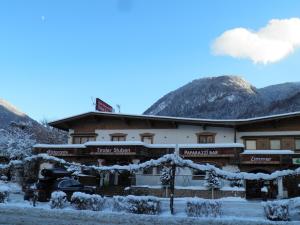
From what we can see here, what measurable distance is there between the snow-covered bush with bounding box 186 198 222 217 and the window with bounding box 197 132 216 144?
19.4 metres

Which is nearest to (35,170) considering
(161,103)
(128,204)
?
(128,204)

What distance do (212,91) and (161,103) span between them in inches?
524

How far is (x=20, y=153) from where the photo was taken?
163ft

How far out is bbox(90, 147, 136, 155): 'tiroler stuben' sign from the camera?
38219mm

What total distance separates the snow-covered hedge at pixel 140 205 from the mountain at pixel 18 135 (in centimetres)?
2930

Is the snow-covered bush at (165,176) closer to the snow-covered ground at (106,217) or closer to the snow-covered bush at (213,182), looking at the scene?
the snow-covered bush at (213,182)

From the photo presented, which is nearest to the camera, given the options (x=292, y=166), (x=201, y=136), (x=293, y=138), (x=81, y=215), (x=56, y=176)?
(x=81, y=215)

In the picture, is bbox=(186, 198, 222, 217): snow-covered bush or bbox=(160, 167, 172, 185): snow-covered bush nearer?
bbox=(186, 198, 222, 217): snow-covered bush

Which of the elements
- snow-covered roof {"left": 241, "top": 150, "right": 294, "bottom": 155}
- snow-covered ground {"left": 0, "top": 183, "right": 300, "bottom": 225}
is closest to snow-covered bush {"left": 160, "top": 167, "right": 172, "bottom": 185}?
snow-covered roof {"left": 241, "top": 150, "right": 294, "bottom": 155}

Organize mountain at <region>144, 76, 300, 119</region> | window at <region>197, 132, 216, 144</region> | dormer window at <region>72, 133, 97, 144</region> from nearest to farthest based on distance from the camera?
window at <region>197, 132, 216, 144</region> < dormer window at <region>72, 133, 97, 144</region> < mountain at <region>144, 76, 300, 119</region>

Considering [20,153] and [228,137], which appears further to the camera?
[20,153]

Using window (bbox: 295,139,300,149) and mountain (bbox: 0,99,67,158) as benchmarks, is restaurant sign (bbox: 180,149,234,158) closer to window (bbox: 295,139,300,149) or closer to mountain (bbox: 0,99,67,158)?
window (bbox: 295,139,300,149)

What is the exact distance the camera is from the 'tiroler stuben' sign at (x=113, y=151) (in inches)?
1505

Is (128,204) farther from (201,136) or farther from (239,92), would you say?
(239,92)
